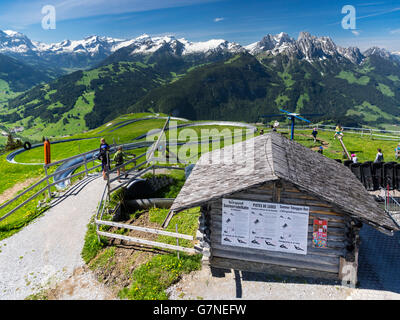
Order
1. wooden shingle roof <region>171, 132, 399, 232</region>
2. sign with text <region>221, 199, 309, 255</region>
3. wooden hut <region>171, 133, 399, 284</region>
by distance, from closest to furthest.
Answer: wooden shingle roof <region>171, 132, 399, 232</region> < wooden hut <region>171, 133, 399, 284</region> < sign with text <region>221, 199, 309, 255</region>

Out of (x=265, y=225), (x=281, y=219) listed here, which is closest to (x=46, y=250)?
(x=265, y=225)

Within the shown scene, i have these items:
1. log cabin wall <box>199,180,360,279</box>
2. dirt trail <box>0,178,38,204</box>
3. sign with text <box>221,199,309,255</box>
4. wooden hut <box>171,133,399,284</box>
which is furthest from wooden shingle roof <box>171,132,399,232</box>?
dirt trail <box>0,178,38,204</box>

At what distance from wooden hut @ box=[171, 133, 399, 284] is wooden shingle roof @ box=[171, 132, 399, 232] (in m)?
0.05

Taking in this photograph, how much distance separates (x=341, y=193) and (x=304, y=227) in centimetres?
238

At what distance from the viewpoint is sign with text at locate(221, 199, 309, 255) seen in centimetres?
1004

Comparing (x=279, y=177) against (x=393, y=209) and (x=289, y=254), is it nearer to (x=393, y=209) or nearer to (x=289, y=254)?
(x=289, y=254)

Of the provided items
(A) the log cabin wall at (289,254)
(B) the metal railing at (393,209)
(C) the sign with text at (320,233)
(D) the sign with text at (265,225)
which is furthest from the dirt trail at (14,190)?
(B) the metal railing at (393,209)

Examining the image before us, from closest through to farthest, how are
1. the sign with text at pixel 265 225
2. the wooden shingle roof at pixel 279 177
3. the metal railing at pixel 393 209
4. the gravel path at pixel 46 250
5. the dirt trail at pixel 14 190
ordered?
the wooden shingle roof at pixel 279 177 → the gravel path at pixel 46 250 → the sign with text at pixel 265 225 → the metal railing at pixel 393 209 → the dirt trail at pixel 14 190

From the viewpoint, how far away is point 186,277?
10547 mm

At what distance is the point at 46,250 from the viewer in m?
11.6

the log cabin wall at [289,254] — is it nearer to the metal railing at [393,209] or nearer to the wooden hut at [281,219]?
the wooden hut at [281,219]

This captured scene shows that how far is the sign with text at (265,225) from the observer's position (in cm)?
1004

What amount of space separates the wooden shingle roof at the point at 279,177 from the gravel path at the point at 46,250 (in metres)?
5.46

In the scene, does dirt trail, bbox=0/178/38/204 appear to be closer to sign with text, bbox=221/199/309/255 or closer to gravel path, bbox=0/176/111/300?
gravel path, bbox=0/176/111/300
